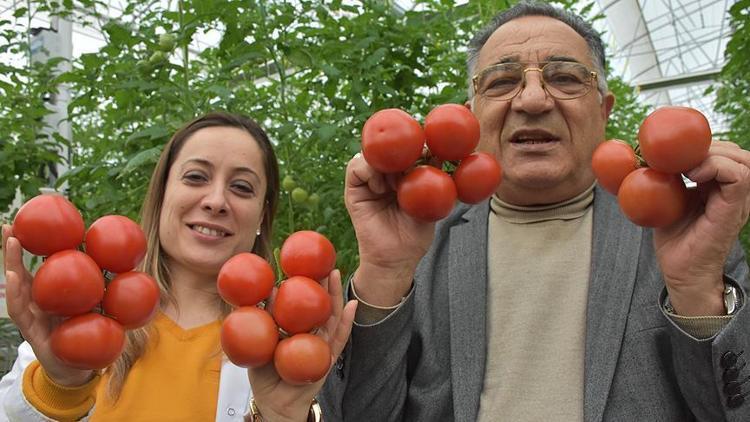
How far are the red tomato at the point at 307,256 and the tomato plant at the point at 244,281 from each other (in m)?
0.06

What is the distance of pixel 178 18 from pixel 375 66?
812 millimetres

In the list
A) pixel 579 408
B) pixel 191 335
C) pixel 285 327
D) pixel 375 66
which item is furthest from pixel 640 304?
pixel 375 66

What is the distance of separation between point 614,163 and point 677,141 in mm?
149

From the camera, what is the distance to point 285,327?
1219mm

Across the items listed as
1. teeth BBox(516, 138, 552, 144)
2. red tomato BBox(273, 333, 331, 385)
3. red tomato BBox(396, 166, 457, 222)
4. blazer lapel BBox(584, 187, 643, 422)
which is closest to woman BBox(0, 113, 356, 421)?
red tomato BBox(273, 333, 331, 385)

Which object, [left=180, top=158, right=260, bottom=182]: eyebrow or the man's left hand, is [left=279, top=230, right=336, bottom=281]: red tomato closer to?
[left=180, top=158, right=260, bottom=182]: eyebrow

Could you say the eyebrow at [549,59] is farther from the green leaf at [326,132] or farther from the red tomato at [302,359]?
the red tomato at [302,359]

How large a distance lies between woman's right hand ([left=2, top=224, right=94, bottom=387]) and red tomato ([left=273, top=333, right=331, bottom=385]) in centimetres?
42

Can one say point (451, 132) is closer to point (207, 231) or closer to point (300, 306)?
point (300, 306)

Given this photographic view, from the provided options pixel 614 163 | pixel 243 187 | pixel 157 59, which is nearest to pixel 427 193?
pixel 614 163

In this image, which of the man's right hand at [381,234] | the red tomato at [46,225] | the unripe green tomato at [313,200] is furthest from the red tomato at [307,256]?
the unripe green tomato at [313,200]

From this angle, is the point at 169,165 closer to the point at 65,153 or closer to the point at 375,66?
the point at 375,66

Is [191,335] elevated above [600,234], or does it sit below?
below

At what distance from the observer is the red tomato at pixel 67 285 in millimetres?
1089
